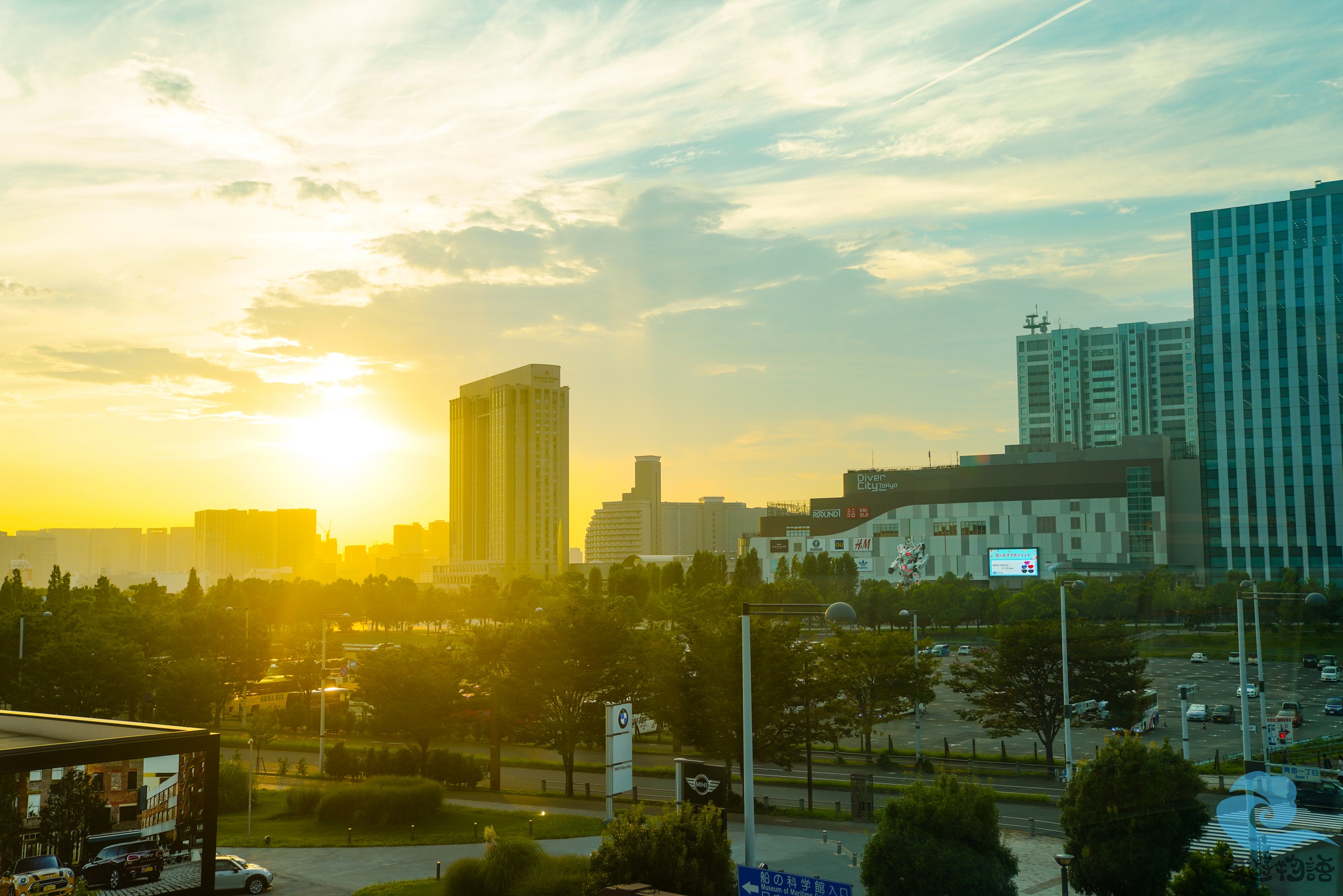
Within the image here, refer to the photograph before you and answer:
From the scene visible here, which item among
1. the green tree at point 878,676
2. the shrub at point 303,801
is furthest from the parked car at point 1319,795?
the shrub at point 303,801

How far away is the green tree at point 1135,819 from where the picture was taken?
18.6 meters

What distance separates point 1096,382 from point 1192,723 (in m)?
162

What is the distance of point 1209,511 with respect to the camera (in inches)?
3639

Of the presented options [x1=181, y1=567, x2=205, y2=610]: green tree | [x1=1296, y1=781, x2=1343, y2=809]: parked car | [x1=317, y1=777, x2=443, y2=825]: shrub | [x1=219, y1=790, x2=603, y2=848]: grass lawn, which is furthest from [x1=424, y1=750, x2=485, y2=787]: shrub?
[x1=181, y1=567, x2=205, y2=610]: green tree

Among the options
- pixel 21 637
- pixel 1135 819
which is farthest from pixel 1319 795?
pixel 21 637

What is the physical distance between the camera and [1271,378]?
278 feet

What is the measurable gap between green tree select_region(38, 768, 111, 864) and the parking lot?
27.8 metres

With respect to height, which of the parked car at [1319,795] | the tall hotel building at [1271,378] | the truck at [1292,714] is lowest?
the truck at [1292,714]

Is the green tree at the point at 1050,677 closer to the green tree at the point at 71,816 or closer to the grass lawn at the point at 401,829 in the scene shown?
the grass lawn at the point at 401,829

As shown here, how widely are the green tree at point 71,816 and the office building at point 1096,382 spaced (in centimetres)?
18856

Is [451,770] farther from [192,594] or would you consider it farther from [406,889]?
[192,594]

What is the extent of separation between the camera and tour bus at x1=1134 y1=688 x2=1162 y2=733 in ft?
121

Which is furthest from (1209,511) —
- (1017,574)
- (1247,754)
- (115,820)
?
(115,820)

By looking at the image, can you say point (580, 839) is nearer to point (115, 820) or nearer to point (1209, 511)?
point (115, 820)
